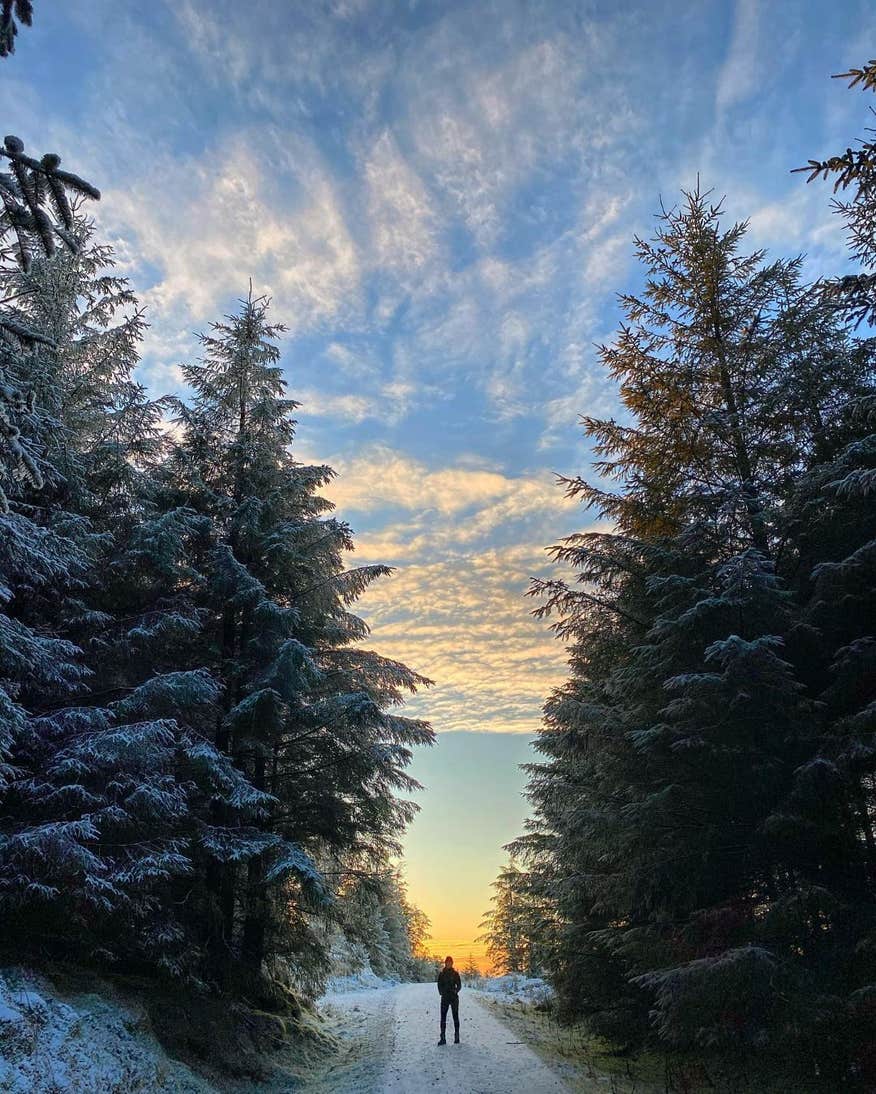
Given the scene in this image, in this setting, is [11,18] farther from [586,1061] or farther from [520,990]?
[520,990]

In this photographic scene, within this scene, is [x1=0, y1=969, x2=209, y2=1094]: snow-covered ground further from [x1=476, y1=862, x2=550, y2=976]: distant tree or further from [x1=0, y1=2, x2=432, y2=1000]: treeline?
[x1=476, y1=862, x2=550, y2=976]: distant tree

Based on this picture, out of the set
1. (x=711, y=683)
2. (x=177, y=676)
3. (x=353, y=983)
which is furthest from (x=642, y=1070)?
(x=353, y=983)

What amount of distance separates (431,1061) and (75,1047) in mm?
6541

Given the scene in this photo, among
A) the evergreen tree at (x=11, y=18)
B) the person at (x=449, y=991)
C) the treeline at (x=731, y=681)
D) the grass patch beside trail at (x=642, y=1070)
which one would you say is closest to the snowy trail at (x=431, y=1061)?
the person at (x=449, y=991)

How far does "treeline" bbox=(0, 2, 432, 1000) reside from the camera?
9.18 meters

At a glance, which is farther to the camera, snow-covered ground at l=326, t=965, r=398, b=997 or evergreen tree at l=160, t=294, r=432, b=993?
snow-covered ground at l=326, t=965, r=398, b=997

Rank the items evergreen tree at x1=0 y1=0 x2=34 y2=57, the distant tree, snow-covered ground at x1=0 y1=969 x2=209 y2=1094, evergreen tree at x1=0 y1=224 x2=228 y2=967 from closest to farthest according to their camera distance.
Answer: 1. evergreen tree at x1=0 y1=0 x2=34 y2=57
2. snow-covered ground at x1=0 y1=969 x2=209 y2=1094
3. evergreen tree at x1=0 y1=224 x2=228 y2=967
4. the distant tree

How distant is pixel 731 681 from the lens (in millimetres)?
8234

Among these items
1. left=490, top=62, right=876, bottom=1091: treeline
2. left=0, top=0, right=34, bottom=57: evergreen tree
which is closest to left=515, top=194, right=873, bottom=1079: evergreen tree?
left=490, top=62, right=876, bottom=1091: treeline

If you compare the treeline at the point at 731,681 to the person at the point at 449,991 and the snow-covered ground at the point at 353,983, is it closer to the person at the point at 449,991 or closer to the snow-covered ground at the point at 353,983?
the person at the point at 449,991

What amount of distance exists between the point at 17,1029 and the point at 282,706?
6.27 metres

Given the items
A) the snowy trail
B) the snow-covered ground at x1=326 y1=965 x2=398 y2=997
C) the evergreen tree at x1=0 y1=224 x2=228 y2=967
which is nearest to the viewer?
the evergreen tree at x1=0 y1=224 x2=228 y2=967

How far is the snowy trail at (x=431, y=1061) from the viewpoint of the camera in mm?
9445

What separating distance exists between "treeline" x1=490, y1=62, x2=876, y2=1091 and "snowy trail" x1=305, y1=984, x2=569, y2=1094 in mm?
2026
